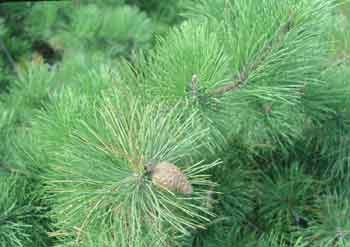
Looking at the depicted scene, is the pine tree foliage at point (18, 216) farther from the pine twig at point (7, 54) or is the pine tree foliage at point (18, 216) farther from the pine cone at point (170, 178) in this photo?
the pine twig at point (7, 54)

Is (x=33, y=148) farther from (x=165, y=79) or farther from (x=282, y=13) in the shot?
(x=282, y=13)

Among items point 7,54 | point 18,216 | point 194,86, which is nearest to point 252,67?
point 194,86

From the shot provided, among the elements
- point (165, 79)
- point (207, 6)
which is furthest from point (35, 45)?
point (165, 79)

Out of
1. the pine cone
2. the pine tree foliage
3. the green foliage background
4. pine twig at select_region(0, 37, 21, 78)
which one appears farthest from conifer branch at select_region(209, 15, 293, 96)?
pine twig at select_region(0, 37, 21, 78)

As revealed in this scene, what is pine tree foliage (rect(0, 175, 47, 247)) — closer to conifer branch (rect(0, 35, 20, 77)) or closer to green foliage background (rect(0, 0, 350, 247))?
green foliage background (rect(0, 0, 350, 247))

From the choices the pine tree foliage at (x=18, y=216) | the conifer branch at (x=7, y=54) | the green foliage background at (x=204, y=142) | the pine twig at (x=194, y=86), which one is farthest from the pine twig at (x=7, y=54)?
the pine twig at (x=194, y=86)

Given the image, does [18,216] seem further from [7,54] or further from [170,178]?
[7,54]

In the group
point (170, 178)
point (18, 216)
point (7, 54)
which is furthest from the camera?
point (7, 54)
